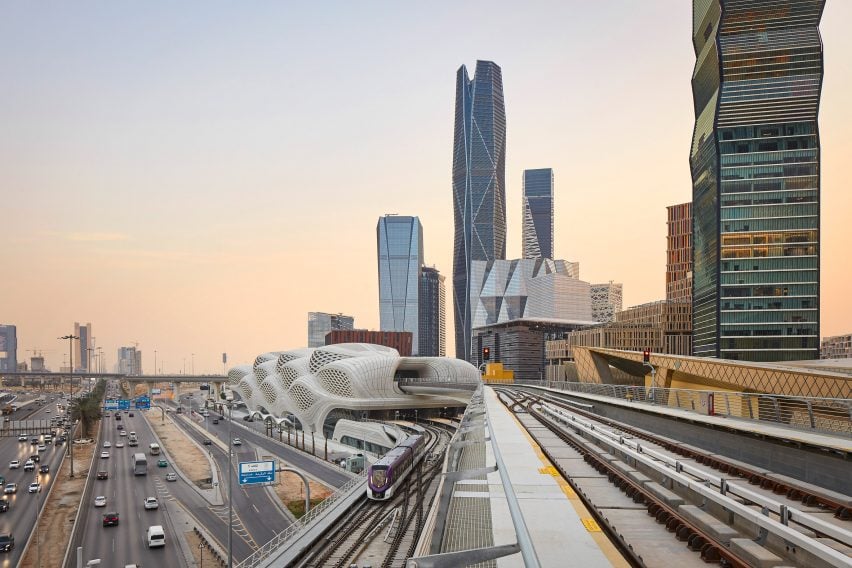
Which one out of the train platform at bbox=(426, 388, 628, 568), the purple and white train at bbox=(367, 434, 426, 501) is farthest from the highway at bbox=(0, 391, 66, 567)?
the train platform at bbox=(426, 388, 628, 568)

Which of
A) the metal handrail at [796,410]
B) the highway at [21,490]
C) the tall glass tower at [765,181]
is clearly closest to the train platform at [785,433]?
the metal handrail at [796,410]

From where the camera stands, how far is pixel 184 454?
225 ft

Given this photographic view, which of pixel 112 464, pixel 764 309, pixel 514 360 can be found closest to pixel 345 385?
pixel 112 464

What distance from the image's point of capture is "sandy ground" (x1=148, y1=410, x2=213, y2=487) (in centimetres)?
5670

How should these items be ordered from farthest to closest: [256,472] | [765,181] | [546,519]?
[765,181] → [256,472] → [546,519]

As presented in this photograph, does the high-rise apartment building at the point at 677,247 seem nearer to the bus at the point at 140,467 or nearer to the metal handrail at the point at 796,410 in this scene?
the bus at the point at 140,467

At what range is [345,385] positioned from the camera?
3482 inches

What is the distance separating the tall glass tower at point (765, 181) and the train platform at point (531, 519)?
86.0m

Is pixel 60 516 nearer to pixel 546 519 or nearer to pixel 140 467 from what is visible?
pixel 140 467

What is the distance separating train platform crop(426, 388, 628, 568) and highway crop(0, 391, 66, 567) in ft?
110

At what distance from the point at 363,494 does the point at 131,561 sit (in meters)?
13.5

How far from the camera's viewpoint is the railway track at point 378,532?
20269 mm

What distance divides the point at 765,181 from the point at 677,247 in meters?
99.9

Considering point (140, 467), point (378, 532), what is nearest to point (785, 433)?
point (378, 532)
